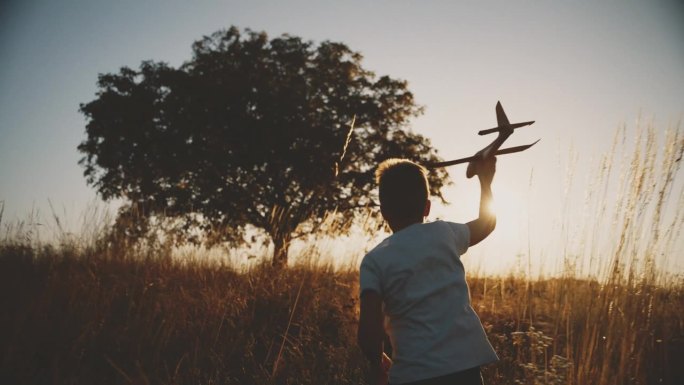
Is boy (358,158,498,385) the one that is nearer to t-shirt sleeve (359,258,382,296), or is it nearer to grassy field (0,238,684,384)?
t-shirt sleeve (359,258,382,296)

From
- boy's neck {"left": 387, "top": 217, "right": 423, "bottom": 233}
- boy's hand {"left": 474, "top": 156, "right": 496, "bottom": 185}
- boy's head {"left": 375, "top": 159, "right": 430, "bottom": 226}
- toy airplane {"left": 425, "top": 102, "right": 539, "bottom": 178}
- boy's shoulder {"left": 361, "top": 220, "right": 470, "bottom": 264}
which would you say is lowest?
boy's shoulder {"left": 361, "top": 220, "right": 470, "bottom": 264}

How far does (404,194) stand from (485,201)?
1.19 feet

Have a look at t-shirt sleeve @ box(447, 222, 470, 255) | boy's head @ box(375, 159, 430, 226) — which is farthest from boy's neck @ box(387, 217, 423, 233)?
t-shirt sleeve @ box(447, 222, 470, 255)

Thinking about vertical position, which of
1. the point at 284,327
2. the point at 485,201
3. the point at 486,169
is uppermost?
the point at 486,169

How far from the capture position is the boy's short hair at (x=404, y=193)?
134 cm

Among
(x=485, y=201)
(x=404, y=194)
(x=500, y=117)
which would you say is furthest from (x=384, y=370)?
(x=500, y=117)

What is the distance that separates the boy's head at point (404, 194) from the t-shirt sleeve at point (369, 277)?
23cm

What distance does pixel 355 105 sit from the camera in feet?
38.4

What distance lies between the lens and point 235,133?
10.7 meters

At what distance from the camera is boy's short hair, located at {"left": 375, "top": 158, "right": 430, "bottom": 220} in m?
1.34

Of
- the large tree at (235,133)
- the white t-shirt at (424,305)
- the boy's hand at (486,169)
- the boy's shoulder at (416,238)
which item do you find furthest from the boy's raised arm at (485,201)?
the large tree at (235,133)

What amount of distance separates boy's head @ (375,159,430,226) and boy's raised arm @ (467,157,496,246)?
235 mm

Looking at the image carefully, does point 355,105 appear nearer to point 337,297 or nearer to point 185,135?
point 185,135

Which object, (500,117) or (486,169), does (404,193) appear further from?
(500,117)
